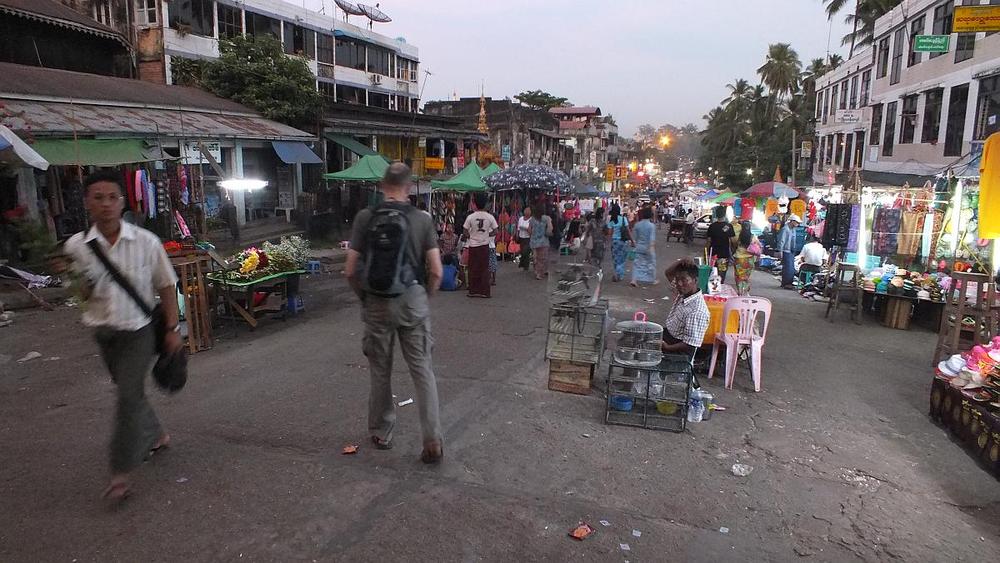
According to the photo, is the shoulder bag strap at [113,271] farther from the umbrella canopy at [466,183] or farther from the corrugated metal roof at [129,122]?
the umbrella canopy at [466,183]

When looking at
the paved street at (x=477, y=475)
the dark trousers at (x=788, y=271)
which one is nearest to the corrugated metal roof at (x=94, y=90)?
the paved street at (x=477, y=475)

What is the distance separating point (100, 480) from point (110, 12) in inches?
834

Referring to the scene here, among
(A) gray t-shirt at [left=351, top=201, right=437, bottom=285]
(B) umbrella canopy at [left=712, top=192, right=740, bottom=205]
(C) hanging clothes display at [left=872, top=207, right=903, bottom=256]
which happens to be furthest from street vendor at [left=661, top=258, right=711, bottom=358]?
(B) umbrella canopy at [left=712, top=192, right=740, bottom=205]

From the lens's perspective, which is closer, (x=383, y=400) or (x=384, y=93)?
(x=383, y=400)

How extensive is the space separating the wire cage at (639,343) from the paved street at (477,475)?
54cm

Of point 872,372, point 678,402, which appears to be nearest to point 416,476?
point 678,402

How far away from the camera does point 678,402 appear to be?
4891mm

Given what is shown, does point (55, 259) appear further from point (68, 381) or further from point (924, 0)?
point (924, 0)

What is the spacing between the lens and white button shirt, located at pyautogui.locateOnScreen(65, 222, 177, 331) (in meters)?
3.22

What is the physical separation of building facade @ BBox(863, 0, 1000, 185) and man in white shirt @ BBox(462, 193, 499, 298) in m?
11.8

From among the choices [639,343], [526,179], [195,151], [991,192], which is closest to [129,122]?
[195,151]

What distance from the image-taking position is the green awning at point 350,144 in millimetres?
20047

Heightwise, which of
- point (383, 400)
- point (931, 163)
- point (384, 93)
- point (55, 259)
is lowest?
point (383, 400)

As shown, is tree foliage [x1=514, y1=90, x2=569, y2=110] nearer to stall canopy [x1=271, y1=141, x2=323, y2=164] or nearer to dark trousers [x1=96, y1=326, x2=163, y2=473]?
stall canopy [x1=271, y1=141, x2=323, y2=164]
